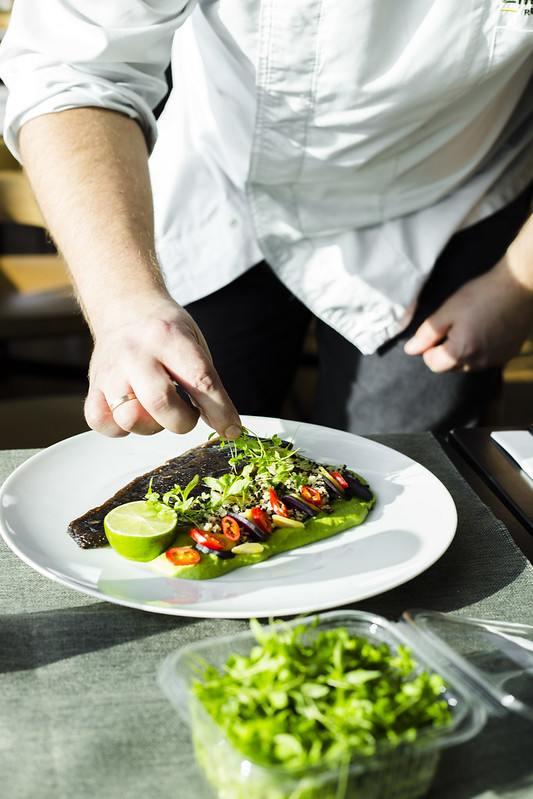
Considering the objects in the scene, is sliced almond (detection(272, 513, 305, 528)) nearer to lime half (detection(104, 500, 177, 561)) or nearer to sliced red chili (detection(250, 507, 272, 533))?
sliced red chili (detection(250, 507, 272, 533))

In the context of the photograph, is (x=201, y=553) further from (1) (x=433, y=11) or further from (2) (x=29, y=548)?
(1) (x=433, y=11)

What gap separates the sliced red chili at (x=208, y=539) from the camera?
91 cm

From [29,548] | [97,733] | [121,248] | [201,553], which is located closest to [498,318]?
[121,248]

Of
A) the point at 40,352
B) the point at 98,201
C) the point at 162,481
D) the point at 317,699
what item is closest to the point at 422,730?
the point at 317,699

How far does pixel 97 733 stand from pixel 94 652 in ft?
0.38

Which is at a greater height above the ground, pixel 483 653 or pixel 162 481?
pixel 483 653

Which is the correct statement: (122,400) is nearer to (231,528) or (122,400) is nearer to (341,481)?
(231,528)

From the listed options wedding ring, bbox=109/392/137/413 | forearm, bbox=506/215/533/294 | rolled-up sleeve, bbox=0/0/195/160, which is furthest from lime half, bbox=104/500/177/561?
forearm, bbox=506/215/533/294

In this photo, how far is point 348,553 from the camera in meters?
0.93

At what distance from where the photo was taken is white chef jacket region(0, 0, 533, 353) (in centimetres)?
130

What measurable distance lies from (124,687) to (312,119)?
1061mm

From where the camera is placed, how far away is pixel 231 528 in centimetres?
96

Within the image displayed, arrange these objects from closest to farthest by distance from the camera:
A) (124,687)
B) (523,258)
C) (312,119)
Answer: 1. (124,687)
2. (312,119)
3. (523,258)

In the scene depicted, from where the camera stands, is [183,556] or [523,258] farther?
[523,258]
